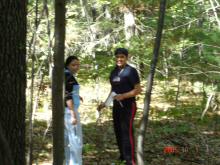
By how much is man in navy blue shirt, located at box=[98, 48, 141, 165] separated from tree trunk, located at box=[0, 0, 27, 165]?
8.13ft

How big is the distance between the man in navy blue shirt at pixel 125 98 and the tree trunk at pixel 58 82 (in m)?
3.03

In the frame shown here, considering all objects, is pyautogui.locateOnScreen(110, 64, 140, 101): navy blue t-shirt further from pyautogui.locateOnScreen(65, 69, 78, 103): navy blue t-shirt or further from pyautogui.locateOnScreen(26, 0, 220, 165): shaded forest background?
pyautogui.locateOnScreen(26, 0, 220, 165): shaded forest background

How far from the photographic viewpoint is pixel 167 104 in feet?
40.9

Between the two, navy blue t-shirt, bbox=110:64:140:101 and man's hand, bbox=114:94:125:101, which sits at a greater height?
navy blue t-shirt, bbox=110:64:140:101

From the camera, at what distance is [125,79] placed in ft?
18.5

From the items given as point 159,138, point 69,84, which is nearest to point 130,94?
point 69,84

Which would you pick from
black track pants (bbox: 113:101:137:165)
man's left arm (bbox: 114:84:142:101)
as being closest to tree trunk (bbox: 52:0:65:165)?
man's left arm (bbox: 114:84:142:101)

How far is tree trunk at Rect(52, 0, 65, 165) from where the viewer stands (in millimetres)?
2400

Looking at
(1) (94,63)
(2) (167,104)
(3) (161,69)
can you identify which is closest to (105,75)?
(1) (94,63)

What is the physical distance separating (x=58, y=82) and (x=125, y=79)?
10.5 feet

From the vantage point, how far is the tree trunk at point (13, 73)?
10.2 feet

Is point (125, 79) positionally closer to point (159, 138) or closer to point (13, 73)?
point (13, 73)

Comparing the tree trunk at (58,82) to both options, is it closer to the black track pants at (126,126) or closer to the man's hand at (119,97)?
the man's hand at (119,97)

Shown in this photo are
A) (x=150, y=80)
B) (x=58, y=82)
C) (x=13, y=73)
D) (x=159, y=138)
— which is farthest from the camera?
(x=159, y=138)
